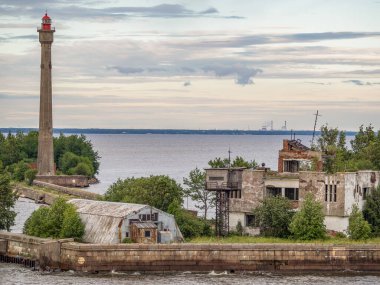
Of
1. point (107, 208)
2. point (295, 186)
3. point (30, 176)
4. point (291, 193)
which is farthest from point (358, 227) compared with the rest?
point (30, 176)

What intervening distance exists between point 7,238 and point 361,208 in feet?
80.1

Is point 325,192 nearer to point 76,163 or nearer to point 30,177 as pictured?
point 30,177

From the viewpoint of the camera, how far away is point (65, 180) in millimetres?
135750

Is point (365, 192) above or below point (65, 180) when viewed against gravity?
below

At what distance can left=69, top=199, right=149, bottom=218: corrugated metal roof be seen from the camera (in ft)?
211

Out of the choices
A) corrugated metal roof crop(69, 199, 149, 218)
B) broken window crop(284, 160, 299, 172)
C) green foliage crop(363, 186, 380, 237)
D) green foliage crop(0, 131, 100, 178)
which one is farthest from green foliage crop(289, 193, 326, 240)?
green foliage crop(0, 131, 100, 178)

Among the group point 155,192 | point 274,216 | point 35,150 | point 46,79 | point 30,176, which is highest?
point 46,79

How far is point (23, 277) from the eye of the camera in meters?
60.2

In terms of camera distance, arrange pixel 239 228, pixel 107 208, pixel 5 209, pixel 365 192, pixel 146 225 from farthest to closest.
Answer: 1. pixel 5 209
2. pixel 239 228
3. pixel 365 192
4. pixel 107 208
5. pixel 146 225

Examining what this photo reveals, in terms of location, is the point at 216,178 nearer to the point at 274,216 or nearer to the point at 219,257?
the point at 274,216

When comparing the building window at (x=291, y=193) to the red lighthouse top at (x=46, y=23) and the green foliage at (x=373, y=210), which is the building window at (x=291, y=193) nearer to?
the green foliage at (x=373, y=210)

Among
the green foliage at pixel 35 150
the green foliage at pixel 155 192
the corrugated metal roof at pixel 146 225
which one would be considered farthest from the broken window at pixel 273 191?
the green foliage at pixel 35 150

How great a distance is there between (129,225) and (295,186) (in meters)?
13.0

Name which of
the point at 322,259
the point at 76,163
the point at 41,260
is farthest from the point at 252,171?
the point at 76,163
